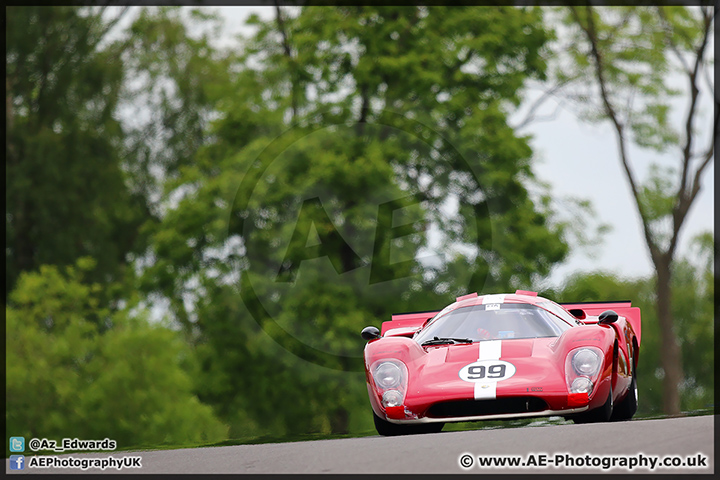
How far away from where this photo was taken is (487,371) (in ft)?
23.9

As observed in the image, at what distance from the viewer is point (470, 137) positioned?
21.6 metres

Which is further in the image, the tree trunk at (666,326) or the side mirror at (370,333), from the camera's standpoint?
the tree trunk at (666,326)

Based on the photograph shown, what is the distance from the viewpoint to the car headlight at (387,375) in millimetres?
7586

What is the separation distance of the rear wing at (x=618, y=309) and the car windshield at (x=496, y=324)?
1.48m

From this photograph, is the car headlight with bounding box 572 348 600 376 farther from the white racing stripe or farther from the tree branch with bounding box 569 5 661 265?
the tree branch with bounding box 569 5 661 265

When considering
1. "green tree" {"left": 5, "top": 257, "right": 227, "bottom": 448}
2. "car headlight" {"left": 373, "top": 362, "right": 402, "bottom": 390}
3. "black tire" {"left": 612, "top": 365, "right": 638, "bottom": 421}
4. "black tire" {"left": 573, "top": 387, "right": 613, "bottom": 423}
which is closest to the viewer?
"black tire" {"left": 573, "top": 387, "right": 613, "bottom": 423}

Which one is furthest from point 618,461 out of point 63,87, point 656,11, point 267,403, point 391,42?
point 63,87

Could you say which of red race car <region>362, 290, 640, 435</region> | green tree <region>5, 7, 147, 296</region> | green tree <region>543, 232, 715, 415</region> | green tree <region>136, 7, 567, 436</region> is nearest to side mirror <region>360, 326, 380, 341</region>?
red race car <region>362, 290, 640, 435</region>

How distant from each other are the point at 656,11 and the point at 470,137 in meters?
7.24

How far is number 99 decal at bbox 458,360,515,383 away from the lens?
720 cm

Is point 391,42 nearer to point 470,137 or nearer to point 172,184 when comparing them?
point 470,137

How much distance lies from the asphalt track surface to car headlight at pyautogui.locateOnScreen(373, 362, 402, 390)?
2.10 ft

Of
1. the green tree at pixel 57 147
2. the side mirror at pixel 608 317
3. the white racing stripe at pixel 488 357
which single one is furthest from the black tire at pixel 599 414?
the green tree at pixel 57 147

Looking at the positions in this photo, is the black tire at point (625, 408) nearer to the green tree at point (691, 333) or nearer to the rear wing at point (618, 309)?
the rear wing at point (618, 309)
